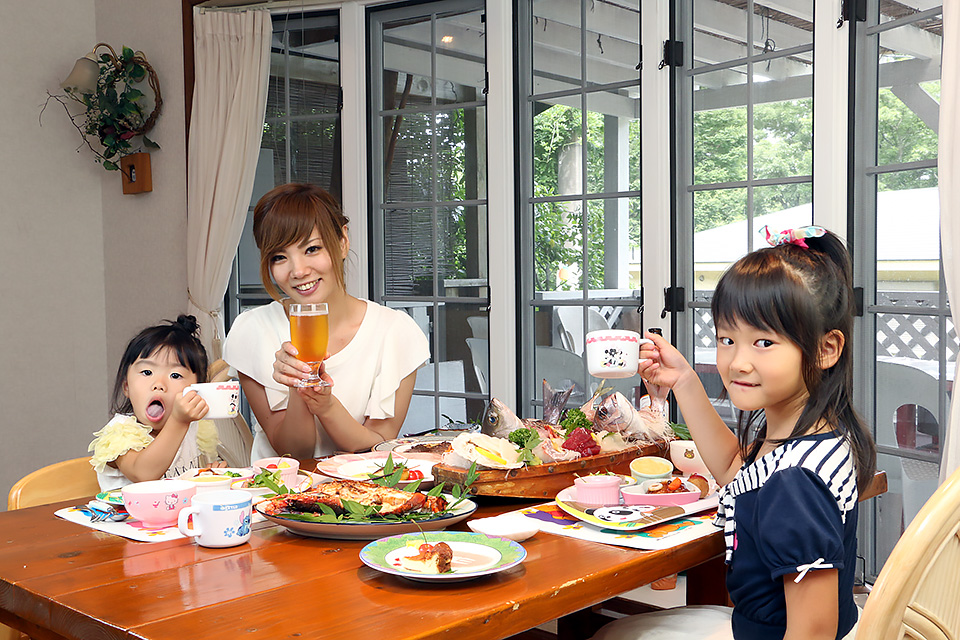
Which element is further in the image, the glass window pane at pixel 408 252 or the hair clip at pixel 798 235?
the glass window pane at pixel 408 252

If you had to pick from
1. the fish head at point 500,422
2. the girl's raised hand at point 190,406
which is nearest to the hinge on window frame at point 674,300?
the fish head at point 500,422

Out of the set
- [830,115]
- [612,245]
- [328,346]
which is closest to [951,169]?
[830,115]

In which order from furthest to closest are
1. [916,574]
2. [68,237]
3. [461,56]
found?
[68,237]
[461,56]
[916,574]

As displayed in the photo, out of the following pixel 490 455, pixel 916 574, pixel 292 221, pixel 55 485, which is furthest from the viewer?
pixel 292 221

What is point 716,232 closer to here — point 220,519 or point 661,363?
point 661,363

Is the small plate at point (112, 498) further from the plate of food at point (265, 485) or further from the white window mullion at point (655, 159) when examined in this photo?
the white window mullion at point (655, 159)

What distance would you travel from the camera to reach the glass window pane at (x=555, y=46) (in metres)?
3.41

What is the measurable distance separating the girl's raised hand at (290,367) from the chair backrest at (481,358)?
72.3 inches

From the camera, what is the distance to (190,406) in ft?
5.24

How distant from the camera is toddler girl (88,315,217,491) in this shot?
167 cm

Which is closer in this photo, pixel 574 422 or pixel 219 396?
pixel 219 396

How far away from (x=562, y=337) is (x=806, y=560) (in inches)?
96.6

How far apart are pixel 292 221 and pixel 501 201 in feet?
5.02

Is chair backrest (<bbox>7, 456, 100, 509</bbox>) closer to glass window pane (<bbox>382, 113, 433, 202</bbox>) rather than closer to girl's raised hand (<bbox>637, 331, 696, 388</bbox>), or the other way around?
girl's raised hand (<bbox>637, 331, 696, 388</bbox>)
